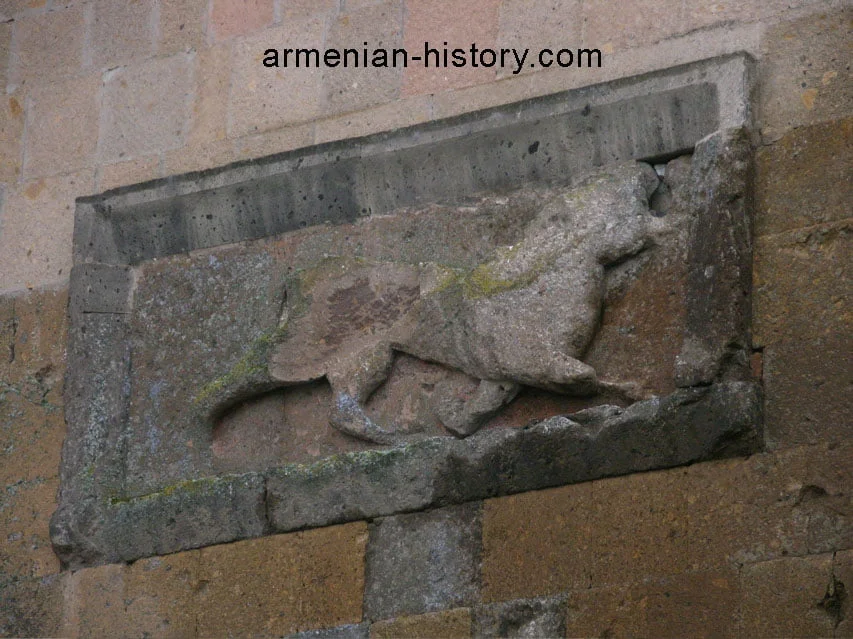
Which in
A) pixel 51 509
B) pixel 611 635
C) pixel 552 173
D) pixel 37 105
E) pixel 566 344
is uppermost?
pixel 37 105

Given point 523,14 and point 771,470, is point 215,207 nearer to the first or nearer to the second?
point 523,14

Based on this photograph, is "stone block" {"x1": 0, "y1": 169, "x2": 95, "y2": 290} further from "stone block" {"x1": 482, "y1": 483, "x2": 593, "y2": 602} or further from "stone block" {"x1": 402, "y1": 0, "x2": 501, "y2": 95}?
"stone block" {"x1": 482, "y1": 483, "x2": 593, "y2": 602}

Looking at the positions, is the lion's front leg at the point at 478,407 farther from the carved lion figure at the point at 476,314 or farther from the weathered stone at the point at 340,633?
the weathered stone at the point at 340,633

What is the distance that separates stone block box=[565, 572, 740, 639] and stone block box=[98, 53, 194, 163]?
2.49 m

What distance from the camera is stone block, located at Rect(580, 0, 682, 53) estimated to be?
20.6 feet

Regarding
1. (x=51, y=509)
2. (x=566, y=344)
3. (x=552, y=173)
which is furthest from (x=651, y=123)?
(x=51, y=509)

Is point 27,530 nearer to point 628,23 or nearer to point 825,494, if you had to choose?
point 628,23

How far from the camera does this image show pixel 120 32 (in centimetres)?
743

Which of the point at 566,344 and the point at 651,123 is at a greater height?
the point at 651,123

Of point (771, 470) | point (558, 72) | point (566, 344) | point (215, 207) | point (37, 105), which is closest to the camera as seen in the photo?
point (771, 470)

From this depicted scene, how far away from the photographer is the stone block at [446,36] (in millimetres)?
6598

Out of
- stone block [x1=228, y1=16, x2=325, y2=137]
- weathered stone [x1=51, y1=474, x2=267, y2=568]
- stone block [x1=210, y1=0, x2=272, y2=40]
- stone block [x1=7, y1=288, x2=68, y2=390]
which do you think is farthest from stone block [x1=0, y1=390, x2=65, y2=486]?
stone block [x1=210, y1=0, x2=272, y2=40]

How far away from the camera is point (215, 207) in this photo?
688 centimetres

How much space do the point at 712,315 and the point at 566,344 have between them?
19.1 inches
